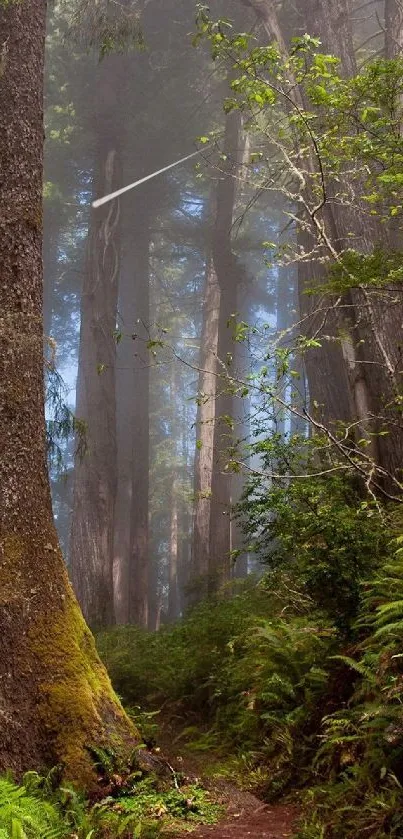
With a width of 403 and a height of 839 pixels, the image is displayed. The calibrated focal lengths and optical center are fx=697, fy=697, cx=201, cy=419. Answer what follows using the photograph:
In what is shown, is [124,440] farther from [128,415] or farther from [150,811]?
[150,811]

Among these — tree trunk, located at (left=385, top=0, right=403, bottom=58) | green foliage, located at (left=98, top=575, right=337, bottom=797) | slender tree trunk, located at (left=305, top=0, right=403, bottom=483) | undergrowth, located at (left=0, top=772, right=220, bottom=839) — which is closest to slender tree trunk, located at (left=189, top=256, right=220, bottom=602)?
slender tree trunk, located at (left=305, top=0, right=403, bottom=483)

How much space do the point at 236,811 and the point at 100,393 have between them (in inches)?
458

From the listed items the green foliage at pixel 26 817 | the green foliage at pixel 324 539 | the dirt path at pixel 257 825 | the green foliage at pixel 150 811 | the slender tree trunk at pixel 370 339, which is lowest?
the dirt path at pixel 257 825

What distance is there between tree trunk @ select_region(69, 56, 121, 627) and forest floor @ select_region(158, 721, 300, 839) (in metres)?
7.71

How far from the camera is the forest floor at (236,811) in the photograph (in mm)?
4488

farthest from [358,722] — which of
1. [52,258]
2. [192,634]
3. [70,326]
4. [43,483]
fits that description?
[70,326]

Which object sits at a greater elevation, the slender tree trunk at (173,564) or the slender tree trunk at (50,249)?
the slender tree trunk at (50,249)

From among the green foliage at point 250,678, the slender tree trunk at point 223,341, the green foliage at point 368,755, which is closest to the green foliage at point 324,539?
the green foliage at point 250,678

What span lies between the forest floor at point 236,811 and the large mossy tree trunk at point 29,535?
0.78 metres

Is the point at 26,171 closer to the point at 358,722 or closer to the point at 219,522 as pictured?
the point at 358,722

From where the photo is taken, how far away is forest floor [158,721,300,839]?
4.49 metres

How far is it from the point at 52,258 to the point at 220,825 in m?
24.6

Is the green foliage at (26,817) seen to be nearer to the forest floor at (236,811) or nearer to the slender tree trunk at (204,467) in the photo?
the forest floor at (236,811)

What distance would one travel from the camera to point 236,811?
16.3 feet
